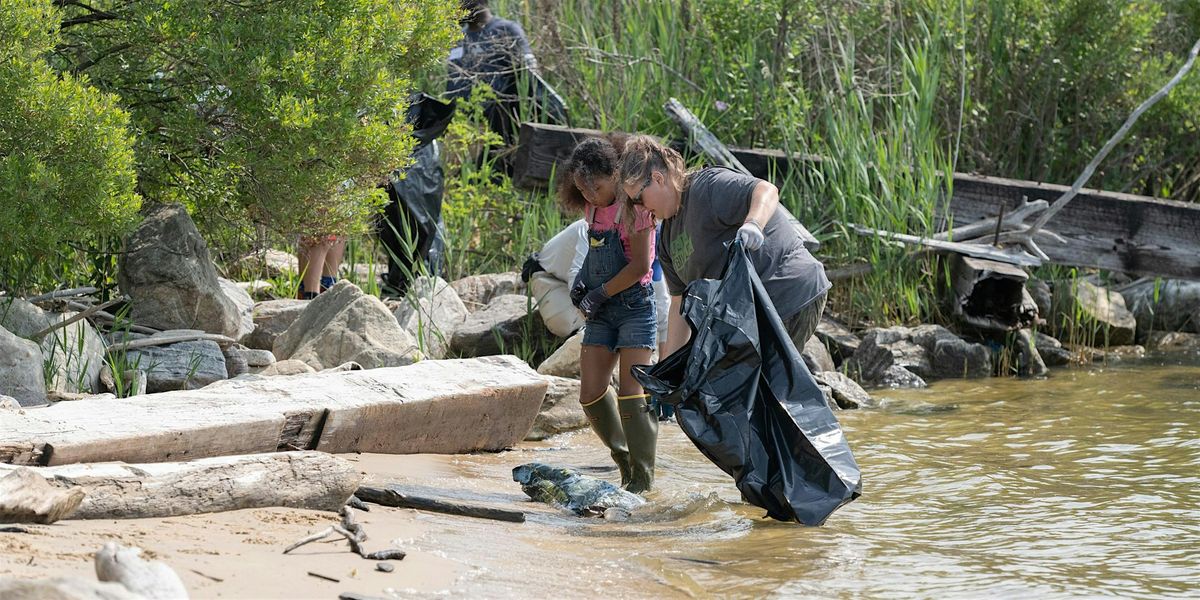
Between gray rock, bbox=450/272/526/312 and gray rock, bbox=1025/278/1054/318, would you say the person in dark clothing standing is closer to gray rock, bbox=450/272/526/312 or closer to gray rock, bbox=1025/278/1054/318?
gray rock, bbox=450/272/526/312

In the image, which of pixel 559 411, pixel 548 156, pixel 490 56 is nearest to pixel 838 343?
pixel 548 156

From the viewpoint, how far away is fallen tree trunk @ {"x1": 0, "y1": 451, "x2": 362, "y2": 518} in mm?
3752

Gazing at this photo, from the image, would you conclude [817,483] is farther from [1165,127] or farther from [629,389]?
[1165,127]

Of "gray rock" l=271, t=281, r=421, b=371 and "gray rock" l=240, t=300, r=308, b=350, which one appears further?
"gray rock" l=240, t=300, r=308, b=350

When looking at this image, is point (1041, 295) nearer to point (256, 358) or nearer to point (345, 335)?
point (345, 335)

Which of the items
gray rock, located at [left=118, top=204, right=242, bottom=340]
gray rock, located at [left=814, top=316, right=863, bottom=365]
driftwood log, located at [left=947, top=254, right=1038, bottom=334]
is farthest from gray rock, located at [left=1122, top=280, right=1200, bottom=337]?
gray rock, located at [left=118, top=204, right=242, bottom=340]

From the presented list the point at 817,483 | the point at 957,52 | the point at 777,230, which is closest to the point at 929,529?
the point at 817,483

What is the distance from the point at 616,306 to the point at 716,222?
594 millimetres

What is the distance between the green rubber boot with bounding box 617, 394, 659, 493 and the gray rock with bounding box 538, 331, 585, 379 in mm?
2130

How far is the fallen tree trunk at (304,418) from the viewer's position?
13.7ft

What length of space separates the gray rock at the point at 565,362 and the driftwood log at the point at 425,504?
9.57 ft

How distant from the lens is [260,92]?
611 cm

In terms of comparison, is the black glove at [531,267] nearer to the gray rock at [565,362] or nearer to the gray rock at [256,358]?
the gray rock at [565,362]

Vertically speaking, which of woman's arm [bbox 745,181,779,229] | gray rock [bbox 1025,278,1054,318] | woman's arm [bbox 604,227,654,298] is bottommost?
gray rock [bbox 1025,278,1054,318]
